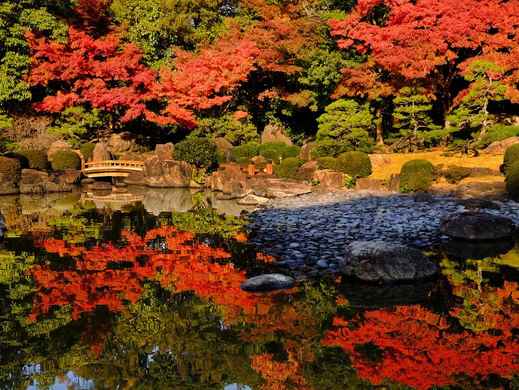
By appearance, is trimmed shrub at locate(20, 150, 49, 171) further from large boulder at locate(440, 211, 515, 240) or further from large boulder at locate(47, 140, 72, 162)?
large boulder at locate(440, 211, 515, 240)

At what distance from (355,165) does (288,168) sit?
2.73 m

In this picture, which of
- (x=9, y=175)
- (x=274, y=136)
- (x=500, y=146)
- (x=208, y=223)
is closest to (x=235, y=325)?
(x=208, y=223)

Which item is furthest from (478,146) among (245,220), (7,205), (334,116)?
(7,205)

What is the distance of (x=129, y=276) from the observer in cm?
871

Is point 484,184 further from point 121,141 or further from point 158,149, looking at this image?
point 121,141

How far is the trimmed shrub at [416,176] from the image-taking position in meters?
17.2

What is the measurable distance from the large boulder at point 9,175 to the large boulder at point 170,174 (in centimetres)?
526

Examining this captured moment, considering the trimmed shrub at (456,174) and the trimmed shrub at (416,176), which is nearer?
the trimmed shrub at (416,176)

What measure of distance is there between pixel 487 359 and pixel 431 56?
18.1m

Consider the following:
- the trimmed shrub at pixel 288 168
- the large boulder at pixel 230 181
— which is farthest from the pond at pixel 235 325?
the trimmed shrub at pixel 288 168

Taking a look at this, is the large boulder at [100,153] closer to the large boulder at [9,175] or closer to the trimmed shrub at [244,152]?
the large boulder at [9,175]

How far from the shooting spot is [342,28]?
23.6 metres

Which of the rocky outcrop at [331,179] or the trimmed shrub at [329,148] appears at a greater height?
the trimmed shrub at [329,148]

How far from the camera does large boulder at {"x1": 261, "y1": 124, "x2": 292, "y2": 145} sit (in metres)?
25.9
